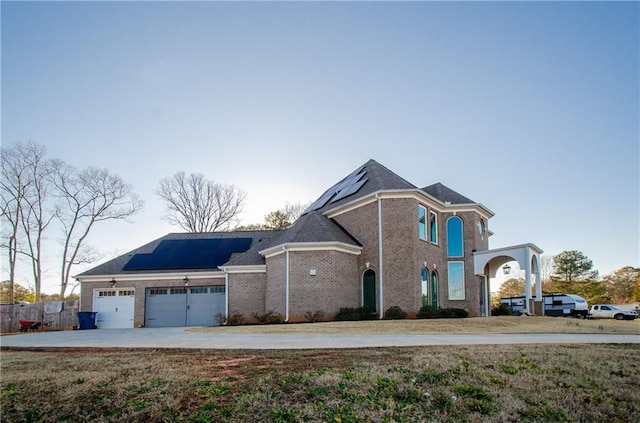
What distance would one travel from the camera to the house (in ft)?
68.7

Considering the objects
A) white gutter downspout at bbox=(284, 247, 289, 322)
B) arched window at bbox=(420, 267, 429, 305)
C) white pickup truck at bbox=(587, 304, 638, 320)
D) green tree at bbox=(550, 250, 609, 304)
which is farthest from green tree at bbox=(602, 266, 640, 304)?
white gutter downspout at bbox=(284, 247, 289, 322)

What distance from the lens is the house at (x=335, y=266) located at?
20953mm

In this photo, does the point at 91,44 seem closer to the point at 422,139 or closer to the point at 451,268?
the point at 422,139

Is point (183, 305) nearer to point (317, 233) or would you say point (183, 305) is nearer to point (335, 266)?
point (317, 233)

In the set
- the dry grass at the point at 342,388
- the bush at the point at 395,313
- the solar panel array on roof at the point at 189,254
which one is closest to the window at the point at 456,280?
the bush at the point at 395,313

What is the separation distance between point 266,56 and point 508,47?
8827 mm

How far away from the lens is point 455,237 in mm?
24516

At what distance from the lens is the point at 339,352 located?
341 inches

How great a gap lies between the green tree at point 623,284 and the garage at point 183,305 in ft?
174

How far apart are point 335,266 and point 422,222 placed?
5155mm

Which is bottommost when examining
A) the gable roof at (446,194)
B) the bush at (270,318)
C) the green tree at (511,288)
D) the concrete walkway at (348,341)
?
the green tree at (511,288)

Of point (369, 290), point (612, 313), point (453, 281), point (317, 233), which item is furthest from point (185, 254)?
point (612, 313)

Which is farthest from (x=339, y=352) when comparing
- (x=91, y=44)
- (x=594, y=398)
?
(x=91, y=44)

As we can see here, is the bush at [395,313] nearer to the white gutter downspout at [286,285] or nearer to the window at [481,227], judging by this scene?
the white gutter downspout at [286,285]
